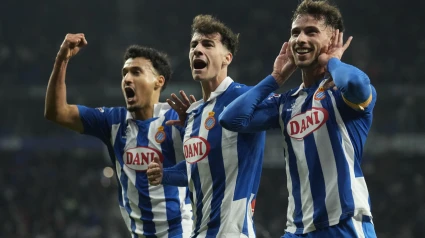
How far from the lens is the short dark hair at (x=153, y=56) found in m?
5.61

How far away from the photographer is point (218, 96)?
4.54 m

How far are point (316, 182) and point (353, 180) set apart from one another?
0.20 metres

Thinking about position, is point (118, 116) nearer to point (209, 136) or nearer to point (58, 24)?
point (209, 136)

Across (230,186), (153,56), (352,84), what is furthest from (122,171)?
(352,84)

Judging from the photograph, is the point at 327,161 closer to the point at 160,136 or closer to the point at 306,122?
the point at 306,122

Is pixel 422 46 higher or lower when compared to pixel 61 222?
higher

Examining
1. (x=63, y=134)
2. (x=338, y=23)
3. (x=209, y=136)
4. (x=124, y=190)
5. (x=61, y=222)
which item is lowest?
(x=61, y=222)

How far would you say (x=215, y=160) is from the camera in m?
4.29

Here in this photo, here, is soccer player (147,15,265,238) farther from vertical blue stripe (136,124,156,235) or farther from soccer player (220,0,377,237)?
vertical blue stripe (136,124,156,235)

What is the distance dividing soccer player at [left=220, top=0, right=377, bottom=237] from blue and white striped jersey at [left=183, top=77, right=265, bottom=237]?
0.39 meters

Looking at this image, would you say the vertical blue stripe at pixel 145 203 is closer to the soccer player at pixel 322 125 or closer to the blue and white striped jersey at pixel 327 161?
the soccer player at pixel 322 125

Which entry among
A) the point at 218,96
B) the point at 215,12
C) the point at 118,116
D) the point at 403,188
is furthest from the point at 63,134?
the point at 218,96

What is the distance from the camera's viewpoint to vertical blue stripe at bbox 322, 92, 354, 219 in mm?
3474

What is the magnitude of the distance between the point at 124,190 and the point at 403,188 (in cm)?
1009
